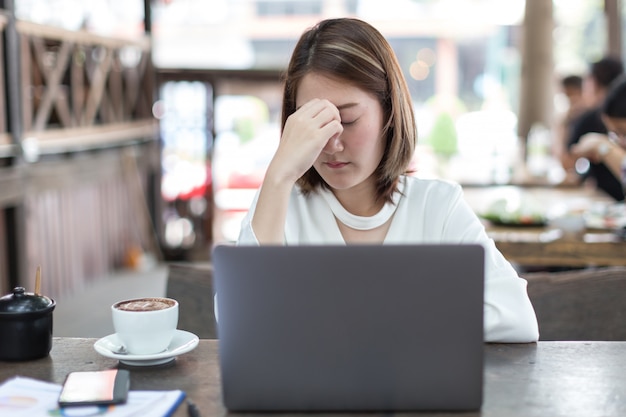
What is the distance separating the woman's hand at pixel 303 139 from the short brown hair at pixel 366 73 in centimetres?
16

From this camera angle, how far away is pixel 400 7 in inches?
431

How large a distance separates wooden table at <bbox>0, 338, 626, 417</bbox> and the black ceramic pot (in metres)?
0.02

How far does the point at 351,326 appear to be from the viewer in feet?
3.24

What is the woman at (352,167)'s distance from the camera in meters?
1.50

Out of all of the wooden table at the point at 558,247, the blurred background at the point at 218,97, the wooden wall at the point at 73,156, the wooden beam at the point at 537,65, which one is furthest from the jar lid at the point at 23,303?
the wooden beam at the point at 537,65

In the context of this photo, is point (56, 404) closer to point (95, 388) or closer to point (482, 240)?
point (95, 388)

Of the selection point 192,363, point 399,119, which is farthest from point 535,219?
point 192,363

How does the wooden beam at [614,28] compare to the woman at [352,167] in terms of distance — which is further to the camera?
the wooden beam at [614,28]

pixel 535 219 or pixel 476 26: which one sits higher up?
pixel 476 26

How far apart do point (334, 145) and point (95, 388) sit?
0.74 m

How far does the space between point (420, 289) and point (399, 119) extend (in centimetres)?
82

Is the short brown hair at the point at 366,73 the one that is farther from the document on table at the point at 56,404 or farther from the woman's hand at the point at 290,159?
the document on table at the point at 56,404

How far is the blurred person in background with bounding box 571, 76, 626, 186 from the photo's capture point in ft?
11.6

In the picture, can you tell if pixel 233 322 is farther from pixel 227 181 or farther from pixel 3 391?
pixel 227 181
